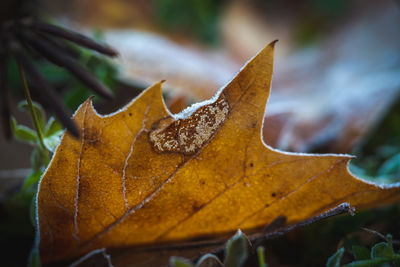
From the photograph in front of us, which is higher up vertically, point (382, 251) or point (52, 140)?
point (52, 140)

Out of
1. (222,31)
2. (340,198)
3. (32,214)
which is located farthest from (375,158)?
(222,31)

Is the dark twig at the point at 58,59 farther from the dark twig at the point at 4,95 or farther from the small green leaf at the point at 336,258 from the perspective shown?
the small green leaf at the point at 336,258

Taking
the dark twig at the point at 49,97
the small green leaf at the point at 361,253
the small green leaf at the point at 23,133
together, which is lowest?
the small green leaf at the point at 361,253

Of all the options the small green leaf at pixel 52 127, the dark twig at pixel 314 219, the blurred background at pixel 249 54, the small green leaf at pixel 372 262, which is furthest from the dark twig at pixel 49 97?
the small green leaf at pixel 372 262

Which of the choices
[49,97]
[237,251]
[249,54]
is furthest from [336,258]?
[249,54]

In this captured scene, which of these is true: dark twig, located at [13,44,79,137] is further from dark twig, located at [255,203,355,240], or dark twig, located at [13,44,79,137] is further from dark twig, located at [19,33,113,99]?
dark twig, located at [255,203,355,240]

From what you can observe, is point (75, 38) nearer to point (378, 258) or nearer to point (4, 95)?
point (4, 95)
